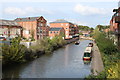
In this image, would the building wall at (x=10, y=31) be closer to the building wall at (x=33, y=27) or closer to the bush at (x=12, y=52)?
the building wall at (x=33, y=27)

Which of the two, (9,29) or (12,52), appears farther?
(9,29)

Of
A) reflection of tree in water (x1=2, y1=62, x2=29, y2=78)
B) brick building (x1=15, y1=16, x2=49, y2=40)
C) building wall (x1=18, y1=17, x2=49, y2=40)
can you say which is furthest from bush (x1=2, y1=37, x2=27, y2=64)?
building wall (x1=18, y1=17, x2=49, y2=40)

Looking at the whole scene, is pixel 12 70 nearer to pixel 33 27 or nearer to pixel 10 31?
pixel 10 31

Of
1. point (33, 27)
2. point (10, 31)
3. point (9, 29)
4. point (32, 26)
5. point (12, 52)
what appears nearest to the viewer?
point (12, 52)

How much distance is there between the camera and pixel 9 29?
4803 centimetres

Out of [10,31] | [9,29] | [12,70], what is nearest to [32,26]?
[10,31]

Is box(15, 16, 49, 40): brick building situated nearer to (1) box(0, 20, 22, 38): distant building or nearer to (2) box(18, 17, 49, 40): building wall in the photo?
(2) box(18, 17, 49, 40): building wall

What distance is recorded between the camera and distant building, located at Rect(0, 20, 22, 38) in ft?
152

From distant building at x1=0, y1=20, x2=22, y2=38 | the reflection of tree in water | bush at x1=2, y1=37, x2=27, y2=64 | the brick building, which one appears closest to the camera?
the reflection of tree in water

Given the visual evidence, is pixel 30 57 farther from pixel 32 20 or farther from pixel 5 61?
pixel 32 20

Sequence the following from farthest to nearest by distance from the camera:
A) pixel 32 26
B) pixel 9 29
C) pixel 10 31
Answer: pixel 32 26 → pixel 10 31 → pixel 9 29

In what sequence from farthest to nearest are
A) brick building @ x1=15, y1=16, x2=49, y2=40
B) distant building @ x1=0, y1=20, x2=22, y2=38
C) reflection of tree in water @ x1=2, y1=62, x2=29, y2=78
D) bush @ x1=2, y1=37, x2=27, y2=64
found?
brick building @ x1=15, y1=16, x2=49, y2=40 → distant building @ x1=0, y1=20, x2=22, y2=38 → bush @ x1=2, y1=37, x2=27, y2=64 → reflection of tree in water @ x1=2, y1=62, x2=29, y2=78

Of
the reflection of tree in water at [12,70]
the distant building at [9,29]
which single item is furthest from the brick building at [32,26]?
the reflection of tree in water at [12,70]

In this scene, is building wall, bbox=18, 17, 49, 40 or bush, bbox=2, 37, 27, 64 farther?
building wall, bbox=18, 17, 49, 40
